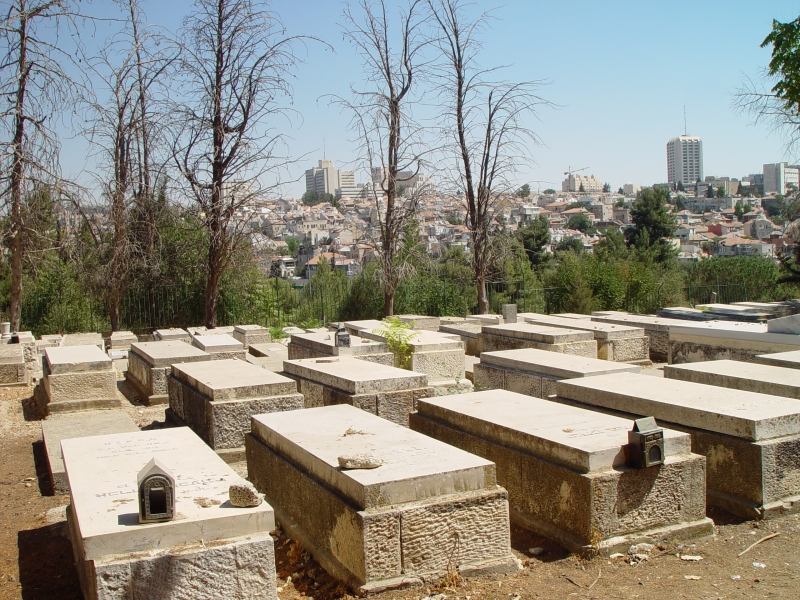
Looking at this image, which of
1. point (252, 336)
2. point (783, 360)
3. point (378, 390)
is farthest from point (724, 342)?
point (252, 336)

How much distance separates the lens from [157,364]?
888cm

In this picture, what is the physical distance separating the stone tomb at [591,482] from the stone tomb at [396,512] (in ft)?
1.53

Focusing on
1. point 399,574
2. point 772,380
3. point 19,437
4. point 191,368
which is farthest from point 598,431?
point 19,437

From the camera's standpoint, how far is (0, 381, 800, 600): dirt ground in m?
3.63

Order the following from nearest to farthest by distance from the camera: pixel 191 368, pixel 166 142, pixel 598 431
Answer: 1. pixel 598 431
2. pixel 191 368
3. pixel 166 142

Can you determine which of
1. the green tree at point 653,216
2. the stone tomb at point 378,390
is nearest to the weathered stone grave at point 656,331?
the stone tomb at point 378,390

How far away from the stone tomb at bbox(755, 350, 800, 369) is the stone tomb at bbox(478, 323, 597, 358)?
2.40 meters

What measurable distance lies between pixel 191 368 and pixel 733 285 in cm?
1855

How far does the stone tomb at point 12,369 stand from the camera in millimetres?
10047

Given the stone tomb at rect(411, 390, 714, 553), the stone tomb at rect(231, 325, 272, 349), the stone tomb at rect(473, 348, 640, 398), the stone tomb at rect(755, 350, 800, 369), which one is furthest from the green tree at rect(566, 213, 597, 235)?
the stone tomb at rect(411, 390, 714, 553)

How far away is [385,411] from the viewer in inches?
248

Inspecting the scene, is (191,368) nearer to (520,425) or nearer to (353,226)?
(520,425)

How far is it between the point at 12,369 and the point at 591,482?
883cm

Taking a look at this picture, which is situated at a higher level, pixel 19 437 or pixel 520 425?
pixel 520 425
